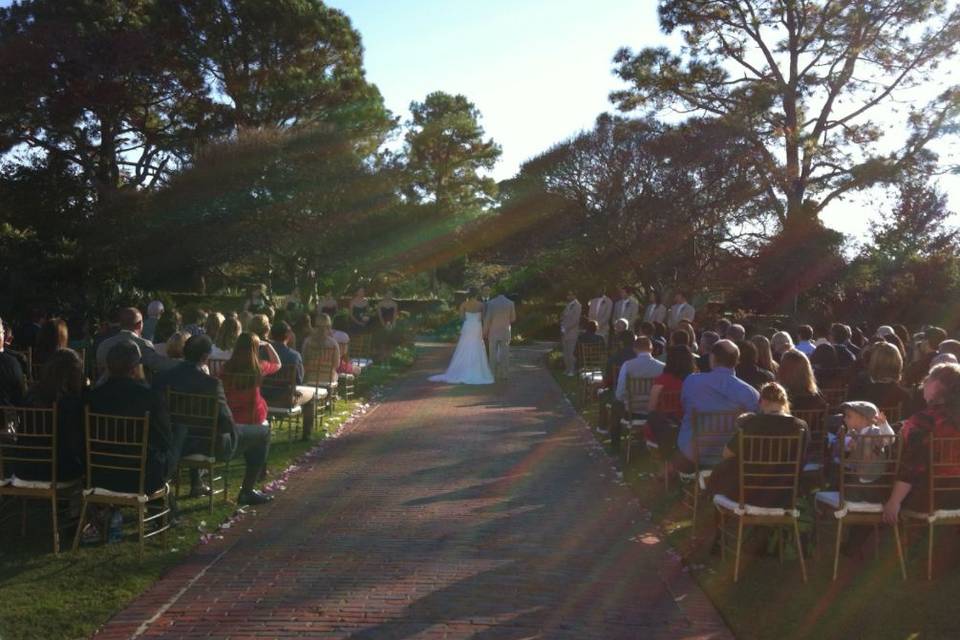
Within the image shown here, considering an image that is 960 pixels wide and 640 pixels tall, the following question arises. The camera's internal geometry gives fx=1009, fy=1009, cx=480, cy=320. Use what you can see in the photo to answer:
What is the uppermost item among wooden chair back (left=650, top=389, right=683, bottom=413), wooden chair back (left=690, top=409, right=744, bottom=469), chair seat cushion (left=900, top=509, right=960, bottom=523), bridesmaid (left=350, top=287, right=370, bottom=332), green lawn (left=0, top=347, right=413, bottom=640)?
bridesmaid (left=350, top=287, right=370, bottom=332)

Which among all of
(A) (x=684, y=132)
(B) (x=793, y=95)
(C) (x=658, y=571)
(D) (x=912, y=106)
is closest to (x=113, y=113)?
(A) (x=684, y=132)

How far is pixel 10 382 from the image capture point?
8.48m

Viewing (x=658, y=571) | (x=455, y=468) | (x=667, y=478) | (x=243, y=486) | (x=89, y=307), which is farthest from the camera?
(x=89, y=307)

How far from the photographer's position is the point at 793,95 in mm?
28469

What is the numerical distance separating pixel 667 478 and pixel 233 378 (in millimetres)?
3935

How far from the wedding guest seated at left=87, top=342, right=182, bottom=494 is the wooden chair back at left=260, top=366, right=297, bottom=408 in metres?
3.85

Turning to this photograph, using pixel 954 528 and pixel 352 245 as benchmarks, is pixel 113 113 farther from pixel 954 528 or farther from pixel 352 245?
pixel 954 528

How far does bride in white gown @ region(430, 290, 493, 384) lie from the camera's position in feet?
65.5

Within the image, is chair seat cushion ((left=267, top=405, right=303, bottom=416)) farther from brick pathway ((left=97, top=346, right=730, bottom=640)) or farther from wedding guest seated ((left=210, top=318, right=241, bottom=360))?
wedding guest seated ((left=210, top=318, right=241, bottom=360))

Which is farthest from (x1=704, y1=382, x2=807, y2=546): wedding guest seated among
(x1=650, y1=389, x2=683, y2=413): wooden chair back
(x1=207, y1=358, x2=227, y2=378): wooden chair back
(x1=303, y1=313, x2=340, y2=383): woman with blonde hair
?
(x1=303, y1=313, x2=340, y2=383): woman with blonde hair

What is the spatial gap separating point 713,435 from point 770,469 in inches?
46.1

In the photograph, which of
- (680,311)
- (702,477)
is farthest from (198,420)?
(680,311)

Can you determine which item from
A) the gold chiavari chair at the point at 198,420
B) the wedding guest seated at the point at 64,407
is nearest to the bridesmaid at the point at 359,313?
the gold chiavari chair at the point at 198,420

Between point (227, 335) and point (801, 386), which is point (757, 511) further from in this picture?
point (227, 335)
